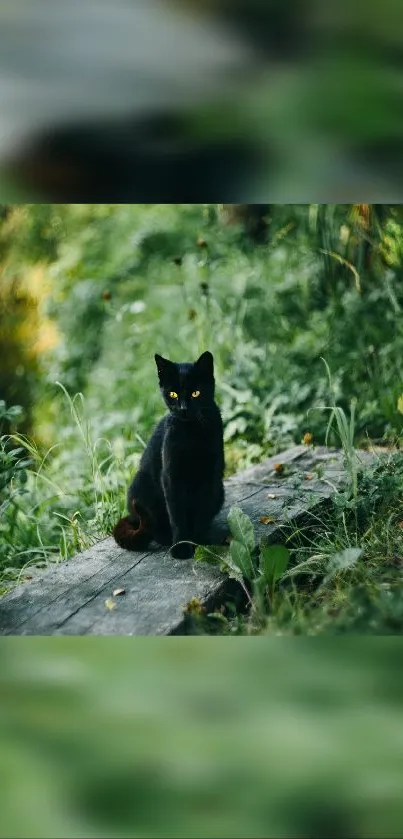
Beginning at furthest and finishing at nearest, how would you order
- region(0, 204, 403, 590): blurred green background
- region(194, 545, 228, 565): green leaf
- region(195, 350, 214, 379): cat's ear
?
region(0, 204, 403, 590): blurred green background → region(195, 350, 214, 379): cat's ear → region(194, 545, 228, 565): green leaf

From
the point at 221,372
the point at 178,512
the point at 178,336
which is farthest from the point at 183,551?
the point at 178,336

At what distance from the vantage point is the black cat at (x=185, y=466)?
1550mm

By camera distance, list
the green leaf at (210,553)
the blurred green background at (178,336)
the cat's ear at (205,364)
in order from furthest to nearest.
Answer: the blurred green background at (178,336) → the cat's ear at (205,364) → the green leaf at (210,553)

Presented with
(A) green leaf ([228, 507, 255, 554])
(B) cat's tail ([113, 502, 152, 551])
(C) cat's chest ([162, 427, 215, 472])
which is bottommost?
(B) cat's tail ([113, 502, 152, 551])

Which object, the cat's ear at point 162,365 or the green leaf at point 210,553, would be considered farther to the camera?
the cat's ear at point 162,365

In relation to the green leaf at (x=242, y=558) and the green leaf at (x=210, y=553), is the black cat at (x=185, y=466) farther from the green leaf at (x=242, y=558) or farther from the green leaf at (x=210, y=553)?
the green leaf at (x=242, y=558)

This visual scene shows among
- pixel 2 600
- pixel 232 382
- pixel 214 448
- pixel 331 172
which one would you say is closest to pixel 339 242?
pixel 232 382

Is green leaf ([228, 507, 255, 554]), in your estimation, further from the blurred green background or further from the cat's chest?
the blurred green background

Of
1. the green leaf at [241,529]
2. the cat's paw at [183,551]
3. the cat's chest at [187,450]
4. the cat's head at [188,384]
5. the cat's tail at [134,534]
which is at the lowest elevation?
the cat's paw at [183,551]

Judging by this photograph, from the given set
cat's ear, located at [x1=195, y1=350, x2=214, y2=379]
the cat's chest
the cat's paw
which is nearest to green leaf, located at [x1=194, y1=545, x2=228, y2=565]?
the cat's paw

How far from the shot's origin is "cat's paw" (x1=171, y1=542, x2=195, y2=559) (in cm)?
151

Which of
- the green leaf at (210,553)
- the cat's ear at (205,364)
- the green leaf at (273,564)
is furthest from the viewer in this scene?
the cat's ear at (205,364)

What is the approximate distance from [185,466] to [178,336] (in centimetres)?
122

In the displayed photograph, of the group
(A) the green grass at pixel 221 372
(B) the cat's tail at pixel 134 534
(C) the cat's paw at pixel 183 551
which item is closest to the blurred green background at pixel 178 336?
(A) the green grass at pixel 221 372
